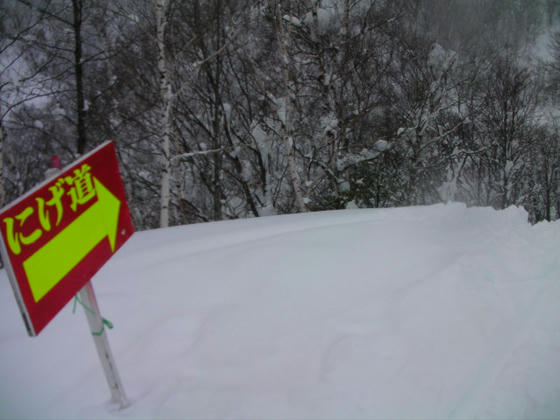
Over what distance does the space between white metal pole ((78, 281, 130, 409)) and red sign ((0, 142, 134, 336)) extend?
179 mm

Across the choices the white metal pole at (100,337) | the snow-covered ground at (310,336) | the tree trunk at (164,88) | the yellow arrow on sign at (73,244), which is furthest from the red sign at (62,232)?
the tree trunk at (164,88)

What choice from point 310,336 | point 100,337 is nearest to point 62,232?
point 100,337

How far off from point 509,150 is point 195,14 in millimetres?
14248

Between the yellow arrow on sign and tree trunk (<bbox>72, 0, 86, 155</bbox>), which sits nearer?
the yellow arrow on sign

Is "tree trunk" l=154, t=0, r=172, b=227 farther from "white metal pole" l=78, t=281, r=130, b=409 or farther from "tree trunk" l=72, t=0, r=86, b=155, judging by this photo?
"white metal pole" l=78, t=281, r=130, b=409

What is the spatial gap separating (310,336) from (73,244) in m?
1.42

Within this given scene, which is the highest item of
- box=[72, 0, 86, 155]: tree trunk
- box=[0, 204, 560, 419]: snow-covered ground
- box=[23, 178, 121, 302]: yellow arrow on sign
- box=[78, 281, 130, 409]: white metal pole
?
box=[72, 0, 86, 155]: tree trunk

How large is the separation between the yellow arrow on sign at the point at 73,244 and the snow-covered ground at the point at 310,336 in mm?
834

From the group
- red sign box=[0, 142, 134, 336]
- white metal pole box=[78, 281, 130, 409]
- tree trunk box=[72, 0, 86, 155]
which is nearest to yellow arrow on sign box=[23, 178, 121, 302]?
red sign box=[0, 142, 134, 336]

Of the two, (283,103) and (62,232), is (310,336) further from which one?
(283,103)

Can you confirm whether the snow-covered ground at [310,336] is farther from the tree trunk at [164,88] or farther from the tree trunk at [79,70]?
the tree trunk at [79,70]

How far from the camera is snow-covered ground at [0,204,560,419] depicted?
1.86m

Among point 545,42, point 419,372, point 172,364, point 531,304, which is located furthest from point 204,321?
point 545,42

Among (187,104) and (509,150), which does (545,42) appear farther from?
(187,104)
